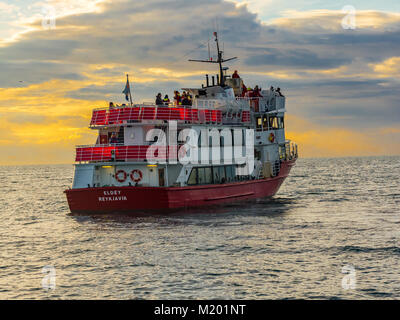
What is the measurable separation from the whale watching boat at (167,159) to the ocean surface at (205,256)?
1.40m

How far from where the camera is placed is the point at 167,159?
3325 cm

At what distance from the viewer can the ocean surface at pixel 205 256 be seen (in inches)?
608

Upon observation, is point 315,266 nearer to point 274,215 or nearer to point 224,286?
point 224,286

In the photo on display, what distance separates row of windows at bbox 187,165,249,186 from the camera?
35250 mm

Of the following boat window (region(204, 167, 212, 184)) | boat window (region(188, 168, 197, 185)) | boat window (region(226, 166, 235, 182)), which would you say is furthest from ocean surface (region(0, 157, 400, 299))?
boat window (region(226, 166, 235, 182))

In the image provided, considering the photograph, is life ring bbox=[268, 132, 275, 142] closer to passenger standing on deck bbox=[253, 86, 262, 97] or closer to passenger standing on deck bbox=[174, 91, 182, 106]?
passenger standing on deck bbox=[253, 86, 262, 97]

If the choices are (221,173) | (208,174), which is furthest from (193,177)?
(221,173)

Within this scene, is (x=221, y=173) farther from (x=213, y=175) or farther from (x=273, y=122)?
(x=273, y=122)

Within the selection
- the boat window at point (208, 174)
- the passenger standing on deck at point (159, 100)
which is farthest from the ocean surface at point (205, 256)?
the passenger standing on deck at point (159, 100)

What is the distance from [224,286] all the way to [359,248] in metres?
8.30

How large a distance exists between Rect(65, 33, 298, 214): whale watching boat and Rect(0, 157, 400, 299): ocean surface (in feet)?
4.60

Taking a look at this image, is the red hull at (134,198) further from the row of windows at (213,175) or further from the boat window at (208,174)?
the boat window at (208,174)

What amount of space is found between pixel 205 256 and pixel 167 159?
46.0 feet
